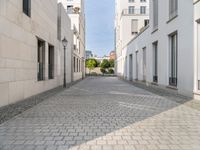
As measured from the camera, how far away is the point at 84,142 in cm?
492

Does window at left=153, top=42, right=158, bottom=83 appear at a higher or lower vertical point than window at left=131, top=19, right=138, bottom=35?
lower

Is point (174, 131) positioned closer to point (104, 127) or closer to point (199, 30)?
point (104, 127)

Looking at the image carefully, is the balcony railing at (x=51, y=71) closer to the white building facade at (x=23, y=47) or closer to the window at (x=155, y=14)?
the white building facade at (x=23, y=47)

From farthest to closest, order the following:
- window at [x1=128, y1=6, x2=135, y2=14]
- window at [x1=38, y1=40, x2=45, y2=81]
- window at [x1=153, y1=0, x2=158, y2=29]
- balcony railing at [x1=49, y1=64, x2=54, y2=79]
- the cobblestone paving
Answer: window at [x1=128, y1=6, x2=135, y2=14] → window at [x1=153, y1=0, x2=158, y2=29] → balcony railing at [x1=49, y1=64, x2=54, y2=79] → window at [x1=38, y1=40, x2=45, y2=81] → the cobblestone paving

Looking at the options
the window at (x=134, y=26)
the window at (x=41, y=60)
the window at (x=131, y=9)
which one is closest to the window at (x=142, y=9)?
the window at (x=131, y=9)

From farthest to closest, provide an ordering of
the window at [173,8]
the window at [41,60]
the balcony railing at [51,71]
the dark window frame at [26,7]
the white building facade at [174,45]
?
the balcony railing at [51,71]
the window at [41,60]
the window at [173,8]
the dark window frame at [26,7]
the white building facade at [174,45]

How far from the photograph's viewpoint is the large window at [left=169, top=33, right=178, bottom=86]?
1436cm

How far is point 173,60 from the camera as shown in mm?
14703

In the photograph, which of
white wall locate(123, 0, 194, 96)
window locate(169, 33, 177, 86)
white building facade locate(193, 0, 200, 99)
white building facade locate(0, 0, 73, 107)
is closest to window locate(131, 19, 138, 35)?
white wall locate(123, 0, 194, 96)

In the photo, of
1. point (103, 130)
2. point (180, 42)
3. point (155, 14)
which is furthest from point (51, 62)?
point (103, 130)

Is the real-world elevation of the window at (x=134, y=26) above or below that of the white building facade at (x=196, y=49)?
above

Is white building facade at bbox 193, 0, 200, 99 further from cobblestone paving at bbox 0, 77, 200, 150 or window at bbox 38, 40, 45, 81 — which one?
window at bbox 38, 40, 45, 81

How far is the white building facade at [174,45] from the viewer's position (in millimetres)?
11320

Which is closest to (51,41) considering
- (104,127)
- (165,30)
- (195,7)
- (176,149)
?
(165,30)
